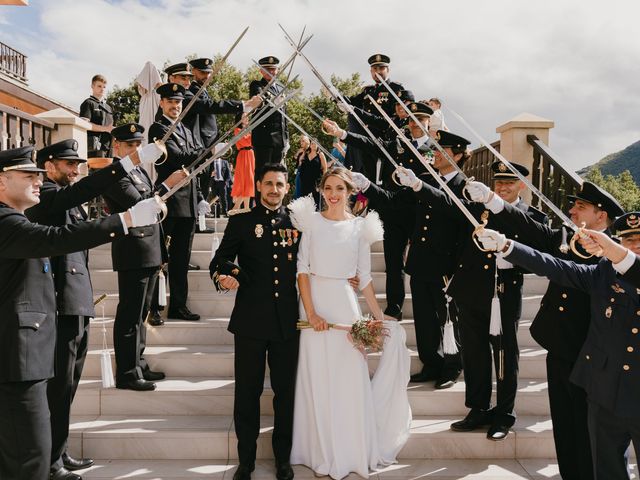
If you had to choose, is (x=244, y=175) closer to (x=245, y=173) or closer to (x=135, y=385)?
(x=245, y=173)

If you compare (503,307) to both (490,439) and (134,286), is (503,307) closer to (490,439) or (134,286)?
(490,439)

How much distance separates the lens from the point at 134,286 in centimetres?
474

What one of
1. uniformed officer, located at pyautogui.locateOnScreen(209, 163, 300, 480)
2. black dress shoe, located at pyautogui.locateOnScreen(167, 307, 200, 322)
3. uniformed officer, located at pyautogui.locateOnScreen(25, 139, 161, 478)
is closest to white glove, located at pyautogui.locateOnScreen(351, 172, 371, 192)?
uniformed officer, located at pyautogui.locateOnScreen(209, 163, 300, 480)

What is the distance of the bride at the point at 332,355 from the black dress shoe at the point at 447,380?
0.88 meters

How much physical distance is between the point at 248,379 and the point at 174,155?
2.48 metres

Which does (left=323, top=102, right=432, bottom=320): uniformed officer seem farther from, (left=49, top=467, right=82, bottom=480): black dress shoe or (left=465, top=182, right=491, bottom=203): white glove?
(left=49, top=467, right=82, bottom=480): black dress shoe

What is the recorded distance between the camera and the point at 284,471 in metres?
4.00

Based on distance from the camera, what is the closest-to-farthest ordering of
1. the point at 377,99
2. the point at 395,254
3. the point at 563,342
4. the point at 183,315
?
the point at 563,342 < the point at 395,254 < the point at 183,315 < the point at 377,99

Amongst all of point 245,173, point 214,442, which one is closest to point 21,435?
point 214,442

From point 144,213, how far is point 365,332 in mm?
1734

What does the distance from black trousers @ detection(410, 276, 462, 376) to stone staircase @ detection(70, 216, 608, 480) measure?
0.20 meters

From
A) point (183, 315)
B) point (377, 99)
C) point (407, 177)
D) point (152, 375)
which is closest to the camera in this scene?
point (407, 177)

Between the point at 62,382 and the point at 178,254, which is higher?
the point at 178,254

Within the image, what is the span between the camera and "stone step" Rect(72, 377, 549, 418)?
477cm
